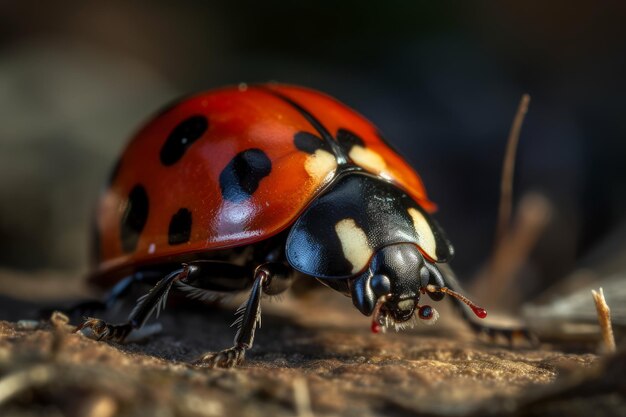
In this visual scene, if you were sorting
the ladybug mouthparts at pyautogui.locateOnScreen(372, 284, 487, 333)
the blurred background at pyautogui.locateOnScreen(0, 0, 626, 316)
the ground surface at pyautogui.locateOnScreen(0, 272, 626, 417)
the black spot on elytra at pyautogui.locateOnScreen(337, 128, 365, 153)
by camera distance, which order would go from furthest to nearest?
1. the blurred background at pyautogui.locateOnScreen(0, 0, 626, 316)
2. the black spot on elytra at pyautogui.locateOnScreen(337, 128, 365, 153)
3. the ladybug mouthparts at pyautogui.locateOnScreen(372, 284, 487, 333)
4. the ground surface at pyautogui.locateOnScreen(0, 272, 626, 417)

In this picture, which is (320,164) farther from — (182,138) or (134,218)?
(134,218)

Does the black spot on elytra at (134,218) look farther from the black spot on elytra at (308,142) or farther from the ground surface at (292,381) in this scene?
the black spot on elytra at (308,142)

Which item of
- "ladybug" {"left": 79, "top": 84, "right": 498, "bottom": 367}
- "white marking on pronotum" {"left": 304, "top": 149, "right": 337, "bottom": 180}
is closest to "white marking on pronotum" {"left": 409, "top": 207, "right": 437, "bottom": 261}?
"ladybug" {"left": 79, "top": 84, "right": 498, "bottom": 367}

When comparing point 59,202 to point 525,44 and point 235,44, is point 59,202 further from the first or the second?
point 525,44

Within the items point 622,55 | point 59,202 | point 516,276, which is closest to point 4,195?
point 59,202

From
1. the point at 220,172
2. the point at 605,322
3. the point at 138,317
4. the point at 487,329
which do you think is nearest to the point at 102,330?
the point at 138,317

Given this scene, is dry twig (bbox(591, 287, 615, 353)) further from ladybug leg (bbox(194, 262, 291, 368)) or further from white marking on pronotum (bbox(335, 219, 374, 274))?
ladybug leg (bbox(194, 262, 291, 368))
